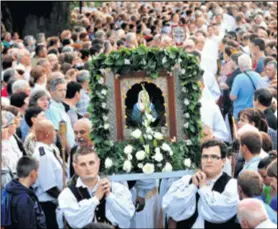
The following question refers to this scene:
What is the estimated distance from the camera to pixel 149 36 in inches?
961

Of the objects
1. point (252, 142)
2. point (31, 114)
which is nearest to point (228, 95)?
point (31, 114)

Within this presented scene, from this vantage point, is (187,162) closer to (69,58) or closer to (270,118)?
(270,118)

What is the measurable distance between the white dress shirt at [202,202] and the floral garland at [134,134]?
1.75 ft

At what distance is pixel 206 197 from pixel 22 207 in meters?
1.79

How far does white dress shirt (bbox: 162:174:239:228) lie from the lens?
31.0ft

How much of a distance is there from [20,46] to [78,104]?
22.5 feet

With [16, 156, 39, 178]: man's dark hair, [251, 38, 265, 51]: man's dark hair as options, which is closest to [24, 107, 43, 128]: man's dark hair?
[16, 156, 39, 178]: man's dark hair

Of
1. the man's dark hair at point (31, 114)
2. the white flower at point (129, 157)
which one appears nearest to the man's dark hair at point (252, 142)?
the white flower at point (129, 157)

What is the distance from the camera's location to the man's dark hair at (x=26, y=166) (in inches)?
404

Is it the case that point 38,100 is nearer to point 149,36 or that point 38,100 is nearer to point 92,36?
point 149,36

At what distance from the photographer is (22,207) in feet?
33.2

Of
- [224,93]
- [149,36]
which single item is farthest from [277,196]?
[149,36]

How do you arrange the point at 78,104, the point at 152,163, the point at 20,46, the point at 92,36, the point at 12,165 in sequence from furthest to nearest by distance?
1. the point at 92,36
2. the point at 20,46
3. the point at 78,104
4. the point at 12,165
5. the point at 152,163

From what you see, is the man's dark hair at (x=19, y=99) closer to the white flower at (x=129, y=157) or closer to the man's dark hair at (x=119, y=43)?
the white flower at (x=129, y=157)
